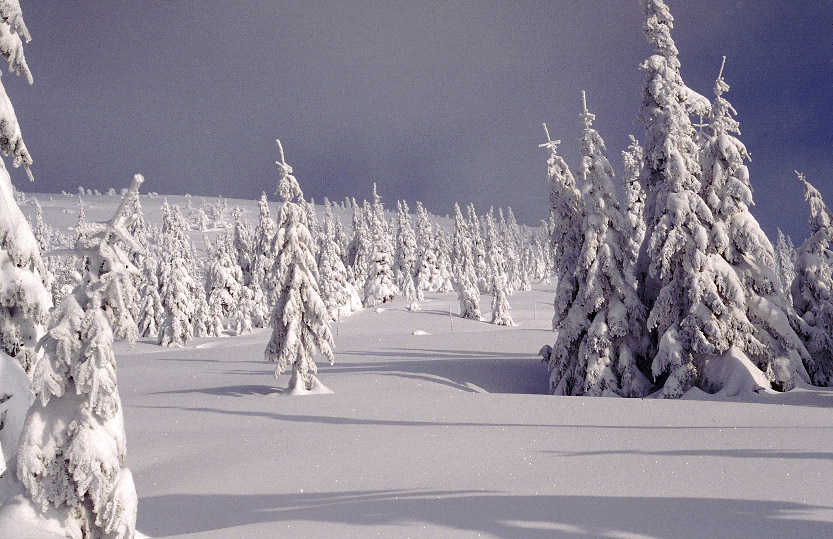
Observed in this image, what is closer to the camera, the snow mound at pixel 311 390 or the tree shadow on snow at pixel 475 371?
the snow mound at pixel 311 390

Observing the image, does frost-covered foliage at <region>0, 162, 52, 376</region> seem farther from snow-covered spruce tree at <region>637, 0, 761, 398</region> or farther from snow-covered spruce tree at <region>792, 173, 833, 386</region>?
snow-covered spruce tree at <region>792, 173, 833, 386</region>

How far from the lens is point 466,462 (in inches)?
519

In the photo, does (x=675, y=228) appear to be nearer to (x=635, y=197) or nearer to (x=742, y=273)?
(x=742, y=273)

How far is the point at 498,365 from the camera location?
2933 cm

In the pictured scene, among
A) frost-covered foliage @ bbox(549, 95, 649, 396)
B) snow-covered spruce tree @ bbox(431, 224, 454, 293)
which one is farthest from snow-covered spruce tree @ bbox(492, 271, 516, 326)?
frost-covered foliage @ bbox(549, 95, 649, 396)

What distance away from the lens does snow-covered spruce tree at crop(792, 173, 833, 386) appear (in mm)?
21611

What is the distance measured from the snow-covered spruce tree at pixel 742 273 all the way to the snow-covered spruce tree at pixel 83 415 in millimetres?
18966

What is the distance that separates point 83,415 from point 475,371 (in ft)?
70.8

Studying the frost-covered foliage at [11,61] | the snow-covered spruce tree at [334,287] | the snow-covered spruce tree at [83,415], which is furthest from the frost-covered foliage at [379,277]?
the snow-covered spruce tree at [83,415]

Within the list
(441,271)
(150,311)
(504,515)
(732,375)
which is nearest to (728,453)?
(504,515)

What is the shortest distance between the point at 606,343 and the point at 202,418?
614 inches

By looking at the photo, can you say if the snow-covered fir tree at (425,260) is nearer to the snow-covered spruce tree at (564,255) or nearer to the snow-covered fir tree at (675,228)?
the snow-covered spruce tree at (564,255)

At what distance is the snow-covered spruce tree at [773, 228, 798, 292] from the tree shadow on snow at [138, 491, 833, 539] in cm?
9487

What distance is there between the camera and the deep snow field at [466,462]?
29.8 feet
